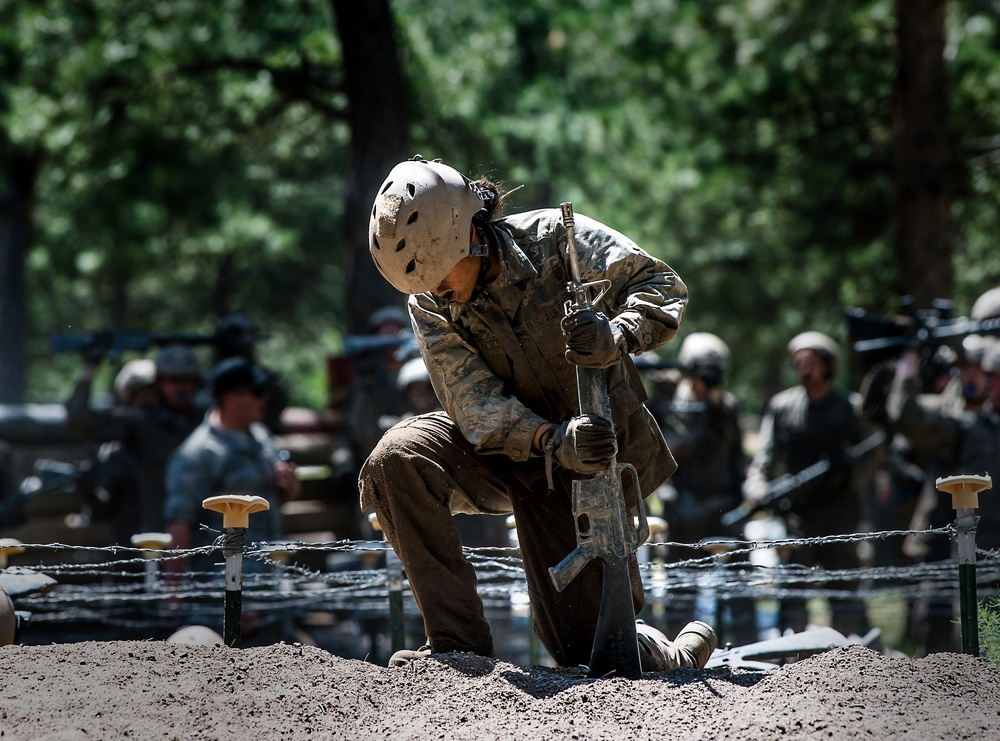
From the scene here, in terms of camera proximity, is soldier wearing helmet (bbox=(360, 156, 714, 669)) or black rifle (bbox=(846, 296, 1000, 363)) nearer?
soldier wearing helmet (bbox=(360, 156, 714, 669))

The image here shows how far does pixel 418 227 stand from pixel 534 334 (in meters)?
0.63

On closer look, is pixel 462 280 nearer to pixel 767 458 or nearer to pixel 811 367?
pixel 811 367

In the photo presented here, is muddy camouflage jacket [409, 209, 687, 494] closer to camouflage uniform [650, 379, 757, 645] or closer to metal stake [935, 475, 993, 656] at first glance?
metal stake [935, 475, 993, 656]

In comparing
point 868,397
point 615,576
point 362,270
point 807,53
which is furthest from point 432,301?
point 807,53

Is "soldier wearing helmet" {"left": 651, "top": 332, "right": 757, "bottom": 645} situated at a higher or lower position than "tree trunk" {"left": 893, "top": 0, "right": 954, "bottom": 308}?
lower

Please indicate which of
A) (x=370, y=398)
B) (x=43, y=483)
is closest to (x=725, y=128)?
(x=370, y=398)

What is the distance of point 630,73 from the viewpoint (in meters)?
13.8

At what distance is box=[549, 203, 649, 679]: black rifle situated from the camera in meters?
4.19

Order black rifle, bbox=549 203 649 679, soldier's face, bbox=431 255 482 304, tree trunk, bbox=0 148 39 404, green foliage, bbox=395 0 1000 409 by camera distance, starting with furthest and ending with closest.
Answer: tree trunk, bbox=0 148 39 404 < green foliage, bbox=395 0 1000 409 < soldier's face, bbox=431 255 482 304 < black rifle, bbox=549 203 649 679

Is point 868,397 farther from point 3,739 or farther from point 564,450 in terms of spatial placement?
point 3,739

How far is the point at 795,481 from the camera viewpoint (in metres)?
9.35

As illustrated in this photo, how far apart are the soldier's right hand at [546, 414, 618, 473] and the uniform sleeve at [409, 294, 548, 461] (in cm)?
14

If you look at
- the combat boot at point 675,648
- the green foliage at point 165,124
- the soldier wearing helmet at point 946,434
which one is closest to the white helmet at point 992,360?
the soldier wearing helmet at point 946,434

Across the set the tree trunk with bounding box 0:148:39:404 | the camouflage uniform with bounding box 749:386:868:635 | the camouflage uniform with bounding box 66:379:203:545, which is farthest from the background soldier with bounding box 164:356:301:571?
the tree trunk with bounding box 0:148:39:404
